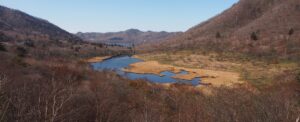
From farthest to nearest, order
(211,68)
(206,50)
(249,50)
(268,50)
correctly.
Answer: (206,50) → (249,50) → (268,50) → (211,68)

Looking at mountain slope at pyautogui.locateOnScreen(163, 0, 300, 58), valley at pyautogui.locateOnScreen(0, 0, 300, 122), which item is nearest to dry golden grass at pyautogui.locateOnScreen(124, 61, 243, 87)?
valley at pyautogui.locateOnScreen(0, 0, 300, 122)

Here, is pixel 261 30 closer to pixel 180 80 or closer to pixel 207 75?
pixel 207 75

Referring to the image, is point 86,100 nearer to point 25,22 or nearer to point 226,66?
point 226,66

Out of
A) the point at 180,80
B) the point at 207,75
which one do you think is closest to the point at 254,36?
the point at 207,75

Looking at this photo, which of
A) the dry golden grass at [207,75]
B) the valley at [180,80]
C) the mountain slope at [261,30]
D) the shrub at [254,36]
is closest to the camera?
the valley at [180,80]

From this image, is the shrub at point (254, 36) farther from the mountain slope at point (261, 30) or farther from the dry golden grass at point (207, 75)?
the dry golden grass at point (207, 75)

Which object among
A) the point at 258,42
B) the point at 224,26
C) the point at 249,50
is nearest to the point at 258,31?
the point at 258,42

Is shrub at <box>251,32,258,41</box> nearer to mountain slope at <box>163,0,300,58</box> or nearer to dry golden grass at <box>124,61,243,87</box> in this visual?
mountain slope at <box>163,0,300,58</box>

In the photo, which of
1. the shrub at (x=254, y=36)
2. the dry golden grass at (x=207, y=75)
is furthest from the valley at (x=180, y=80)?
the dry golden grass at (x=207, y=75)
